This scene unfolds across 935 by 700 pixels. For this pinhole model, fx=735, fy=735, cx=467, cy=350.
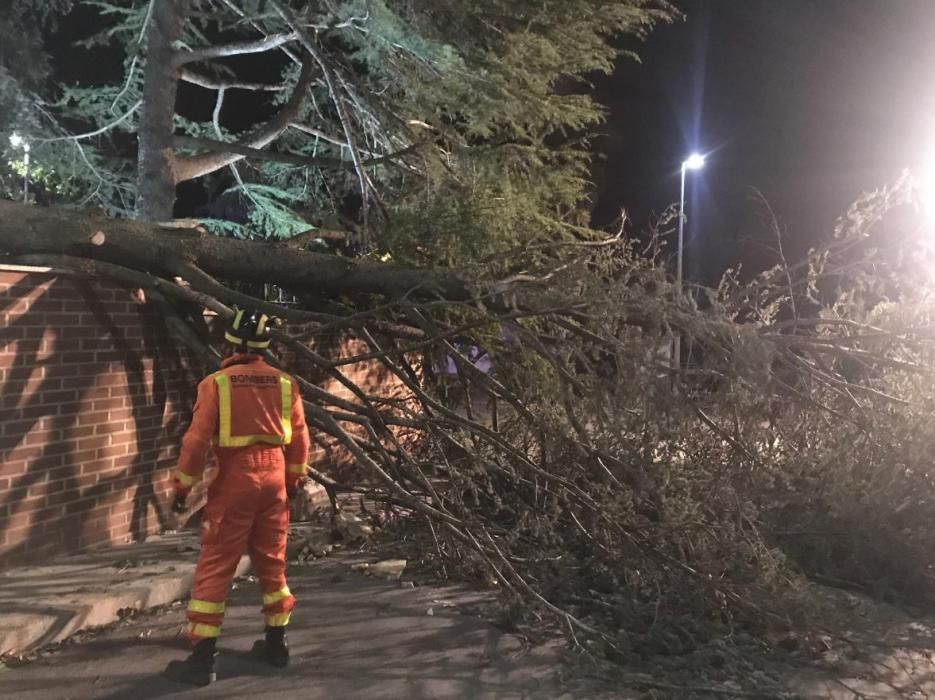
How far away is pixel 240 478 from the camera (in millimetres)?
3588

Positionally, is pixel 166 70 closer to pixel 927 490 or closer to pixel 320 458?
pixel 320 458

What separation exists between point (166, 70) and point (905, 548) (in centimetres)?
984

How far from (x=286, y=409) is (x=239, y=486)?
0.45 meters

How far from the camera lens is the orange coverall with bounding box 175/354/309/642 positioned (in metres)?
3.56

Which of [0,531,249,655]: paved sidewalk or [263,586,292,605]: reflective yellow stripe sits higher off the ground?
[263,586,292,605]: reflective yellow stripe

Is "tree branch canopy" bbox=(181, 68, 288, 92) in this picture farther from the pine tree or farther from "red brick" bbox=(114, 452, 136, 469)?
"red brick" bbox=(114, 452, 136, 469)

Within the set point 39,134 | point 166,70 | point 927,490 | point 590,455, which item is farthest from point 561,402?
point 39,134

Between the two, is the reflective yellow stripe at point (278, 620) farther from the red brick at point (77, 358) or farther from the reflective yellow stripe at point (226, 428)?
the red brick at point (77, 358)

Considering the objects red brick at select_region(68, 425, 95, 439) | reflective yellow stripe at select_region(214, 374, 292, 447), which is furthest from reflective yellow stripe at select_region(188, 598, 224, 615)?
red brick at select_region(68, 425, 95, 439)

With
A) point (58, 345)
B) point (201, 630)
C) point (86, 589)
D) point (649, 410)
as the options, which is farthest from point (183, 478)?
point (649, 410)

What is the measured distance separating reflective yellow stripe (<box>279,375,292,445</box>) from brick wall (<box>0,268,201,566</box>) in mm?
2016

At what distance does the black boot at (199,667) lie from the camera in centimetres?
353

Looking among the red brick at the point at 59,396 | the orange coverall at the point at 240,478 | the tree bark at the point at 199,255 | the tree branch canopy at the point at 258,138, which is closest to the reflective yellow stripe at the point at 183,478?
the orange coverall at the point at 240,478

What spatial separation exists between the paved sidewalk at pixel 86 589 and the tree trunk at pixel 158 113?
569 centimetres
